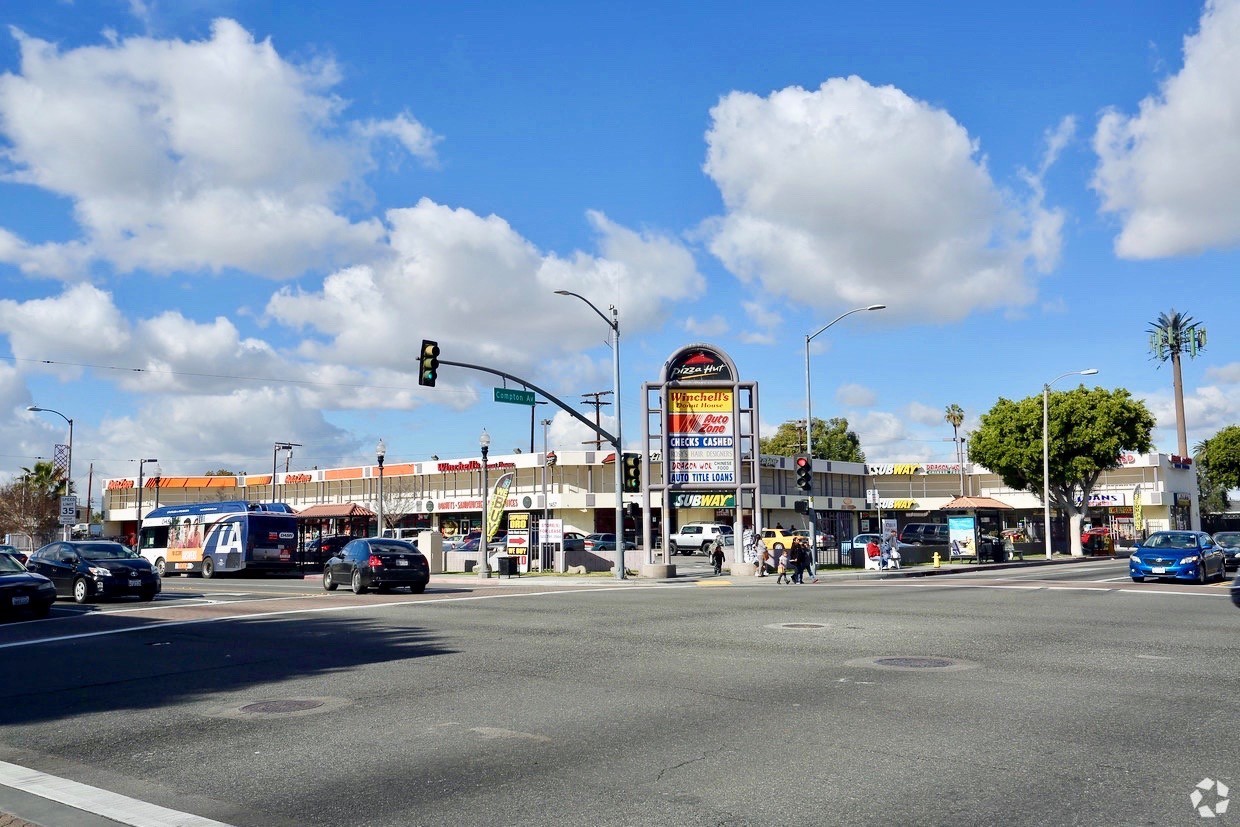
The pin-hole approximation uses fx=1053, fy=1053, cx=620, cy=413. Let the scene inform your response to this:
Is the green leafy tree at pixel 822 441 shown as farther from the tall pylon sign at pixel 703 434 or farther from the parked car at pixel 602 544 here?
the tall pylon sign at pixel 703 434

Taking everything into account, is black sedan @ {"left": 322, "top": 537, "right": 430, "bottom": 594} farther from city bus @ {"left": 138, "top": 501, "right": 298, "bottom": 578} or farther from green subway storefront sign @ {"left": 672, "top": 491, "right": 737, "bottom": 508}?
city bus @ {"left": 138, "top": 501, "right": 298, "bottom": 578}

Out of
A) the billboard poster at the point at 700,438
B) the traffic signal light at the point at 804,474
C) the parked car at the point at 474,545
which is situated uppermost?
the billboard poster at the point at 700,438

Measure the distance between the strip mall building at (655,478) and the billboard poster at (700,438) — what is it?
29.6 meters

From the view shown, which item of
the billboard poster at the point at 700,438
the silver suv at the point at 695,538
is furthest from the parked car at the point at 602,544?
the billboard poster at the point at 700,438

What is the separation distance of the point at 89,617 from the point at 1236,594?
20.2 m

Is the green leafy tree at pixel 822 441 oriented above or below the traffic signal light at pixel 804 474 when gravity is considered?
above

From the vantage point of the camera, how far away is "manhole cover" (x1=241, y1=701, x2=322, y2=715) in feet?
32.1

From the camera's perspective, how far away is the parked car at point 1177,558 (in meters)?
28.6

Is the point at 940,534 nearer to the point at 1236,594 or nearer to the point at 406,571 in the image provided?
the point at 406,571

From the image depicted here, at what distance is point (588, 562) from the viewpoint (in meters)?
44.2

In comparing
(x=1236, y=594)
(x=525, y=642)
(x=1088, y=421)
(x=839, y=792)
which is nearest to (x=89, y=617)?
(x=525, y=642)

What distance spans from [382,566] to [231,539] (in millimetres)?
18905

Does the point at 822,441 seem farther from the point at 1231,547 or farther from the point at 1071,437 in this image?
the point at 1231,547

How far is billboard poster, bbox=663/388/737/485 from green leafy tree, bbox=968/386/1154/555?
93.5 feet
